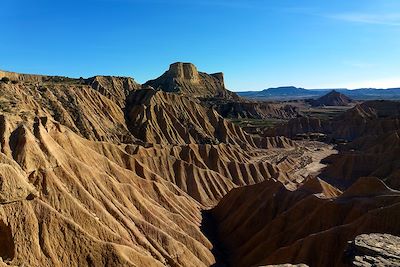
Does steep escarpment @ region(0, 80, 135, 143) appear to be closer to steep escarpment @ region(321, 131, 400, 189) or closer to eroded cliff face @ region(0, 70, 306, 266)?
eroded cliff face @ region(0, 70, 306, 266)

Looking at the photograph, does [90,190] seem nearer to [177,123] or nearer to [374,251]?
[374,251]

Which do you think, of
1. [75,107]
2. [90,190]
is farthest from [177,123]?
[90,190]

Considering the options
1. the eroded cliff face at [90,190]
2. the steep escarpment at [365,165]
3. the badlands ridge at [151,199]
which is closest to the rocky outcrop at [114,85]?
the badlands ridge at [151,199]

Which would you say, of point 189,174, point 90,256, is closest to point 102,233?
point 90,256

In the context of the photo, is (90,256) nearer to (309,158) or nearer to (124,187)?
(124,187)

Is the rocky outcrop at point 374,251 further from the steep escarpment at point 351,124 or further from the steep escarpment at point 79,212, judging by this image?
the steep escarpment at point 351,124

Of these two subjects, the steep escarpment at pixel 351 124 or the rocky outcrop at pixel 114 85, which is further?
the steep escarpment at pixel 351 124
